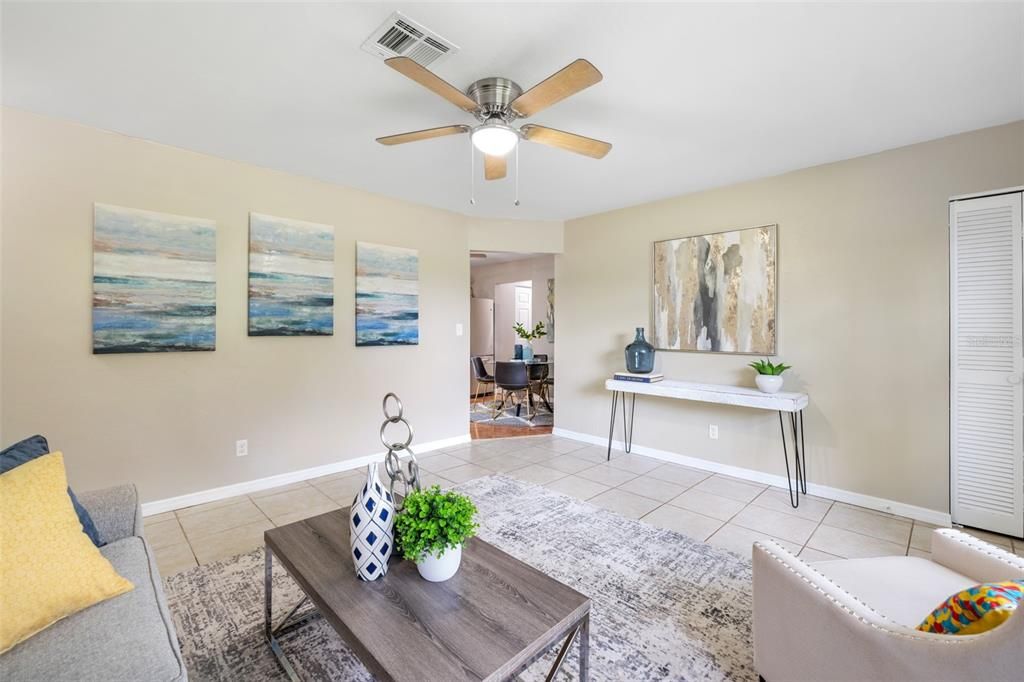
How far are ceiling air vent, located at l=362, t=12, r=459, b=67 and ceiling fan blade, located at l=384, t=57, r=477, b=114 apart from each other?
5.8 inches

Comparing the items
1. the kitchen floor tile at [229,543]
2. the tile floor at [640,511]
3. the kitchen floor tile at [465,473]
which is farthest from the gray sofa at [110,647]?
the kitchen floor tile at [465,473]

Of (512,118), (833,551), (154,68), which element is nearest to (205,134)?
(154,68)

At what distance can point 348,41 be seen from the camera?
188 centimetres

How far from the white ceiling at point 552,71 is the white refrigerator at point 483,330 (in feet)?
15.8

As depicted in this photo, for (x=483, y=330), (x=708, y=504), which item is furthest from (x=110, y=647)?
(x=483, y=330)

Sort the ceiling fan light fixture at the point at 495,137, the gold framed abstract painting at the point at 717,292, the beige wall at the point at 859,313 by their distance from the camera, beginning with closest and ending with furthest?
the ceiling fan light fixture at the point at 495,137
the beige wall at the point at 859,313
the gold framed abstract painting at the point at 717,292

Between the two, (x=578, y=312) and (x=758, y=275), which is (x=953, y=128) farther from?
(x=578, y=312)

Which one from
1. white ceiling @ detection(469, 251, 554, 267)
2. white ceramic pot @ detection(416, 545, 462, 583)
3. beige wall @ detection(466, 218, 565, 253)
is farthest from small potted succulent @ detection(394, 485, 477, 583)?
white ceiling @ detection(469, 251, 554, 267)

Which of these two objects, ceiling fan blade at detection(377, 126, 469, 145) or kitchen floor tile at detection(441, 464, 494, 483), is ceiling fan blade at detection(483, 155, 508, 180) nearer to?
ceiling fan blade at detection(377, 126, 469, 145)

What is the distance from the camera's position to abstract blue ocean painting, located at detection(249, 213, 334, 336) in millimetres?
3289

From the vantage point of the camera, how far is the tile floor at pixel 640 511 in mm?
2488

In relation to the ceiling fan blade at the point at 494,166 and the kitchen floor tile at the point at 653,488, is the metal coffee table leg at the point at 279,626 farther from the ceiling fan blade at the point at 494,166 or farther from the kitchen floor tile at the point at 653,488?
the kitchen floor tile at the point at 653,488

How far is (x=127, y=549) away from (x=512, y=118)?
8.01 ft

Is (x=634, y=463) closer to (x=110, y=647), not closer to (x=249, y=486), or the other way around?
(x=249, y=486)
